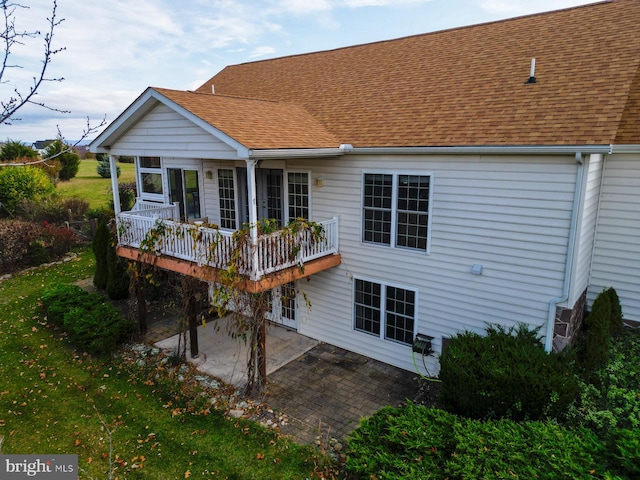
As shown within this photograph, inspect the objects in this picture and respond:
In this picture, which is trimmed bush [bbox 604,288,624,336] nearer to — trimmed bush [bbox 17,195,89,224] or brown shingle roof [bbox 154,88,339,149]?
brown shingle roof [bbox 154,88,339,149]

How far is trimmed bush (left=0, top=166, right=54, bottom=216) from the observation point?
20219mm

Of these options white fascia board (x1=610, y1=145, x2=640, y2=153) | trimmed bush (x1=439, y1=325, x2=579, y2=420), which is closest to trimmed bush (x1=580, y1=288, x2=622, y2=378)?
trimmed bush (x1=439, y1=325, x2=579, y2=420)

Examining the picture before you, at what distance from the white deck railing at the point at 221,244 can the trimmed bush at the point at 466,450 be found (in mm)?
3563

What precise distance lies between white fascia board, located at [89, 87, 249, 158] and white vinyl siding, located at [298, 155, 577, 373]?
109 inches

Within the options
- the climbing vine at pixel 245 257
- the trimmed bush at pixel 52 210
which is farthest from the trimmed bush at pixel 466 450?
the trimmed bush at pixel 52 210

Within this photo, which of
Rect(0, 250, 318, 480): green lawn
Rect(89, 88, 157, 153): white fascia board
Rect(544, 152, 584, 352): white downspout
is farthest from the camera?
Rect(89, 88, 157, 153): white fascia board

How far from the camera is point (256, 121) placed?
8.88 m

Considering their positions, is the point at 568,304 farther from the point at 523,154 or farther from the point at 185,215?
the point at 185,215

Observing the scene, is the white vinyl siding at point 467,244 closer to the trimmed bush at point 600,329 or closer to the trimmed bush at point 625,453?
the trimmed bush at point 600,329

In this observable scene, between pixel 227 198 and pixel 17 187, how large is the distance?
599 inches

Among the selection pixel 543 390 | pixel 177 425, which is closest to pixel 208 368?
pixel 177 425

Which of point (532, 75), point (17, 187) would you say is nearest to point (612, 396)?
point (532, 75)

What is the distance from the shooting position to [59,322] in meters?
10.7

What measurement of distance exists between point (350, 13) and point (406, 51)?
4.36 metres
